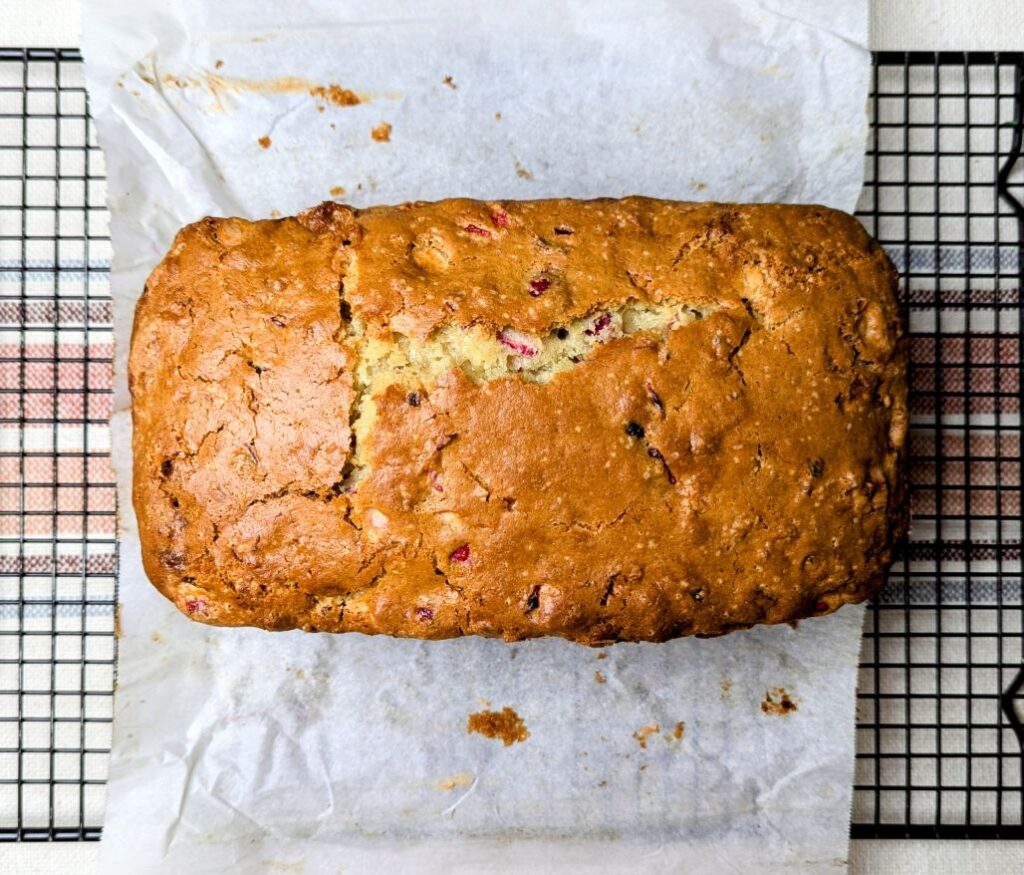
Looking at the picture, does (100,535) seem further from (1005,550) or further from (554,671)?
(1005,550)

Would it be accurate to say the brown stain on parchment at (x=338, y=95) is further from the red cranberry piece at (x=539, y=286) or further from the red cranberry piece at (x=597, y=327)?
the red cranberry piece at (x=597, y=327)

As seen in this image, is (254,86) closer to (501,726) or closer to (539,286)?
(539,286)

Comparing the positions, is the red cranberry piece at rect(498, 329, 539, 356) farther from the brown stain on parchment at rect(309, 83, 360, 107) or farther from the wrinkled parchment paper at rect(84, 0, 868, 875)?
the brown stain on parchment at rect(309, 83, 360, 107)

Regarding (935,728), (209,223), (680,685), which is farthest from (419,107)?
(935,728)

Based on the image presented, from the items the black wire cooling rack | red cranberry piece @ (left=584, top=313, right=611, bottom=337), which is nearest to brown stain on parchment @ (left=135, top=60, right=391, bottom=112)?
the black wire cooling rack

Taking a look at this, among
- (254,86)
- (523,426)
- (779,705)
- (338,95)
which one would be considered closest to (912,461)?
(779,705)

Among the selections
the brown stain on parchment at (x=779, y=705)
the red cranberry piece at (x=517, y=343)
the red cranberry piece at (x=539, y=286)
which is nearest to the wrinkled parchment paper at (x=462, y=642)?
the brown stain on parchment at (x=779, y=705)
